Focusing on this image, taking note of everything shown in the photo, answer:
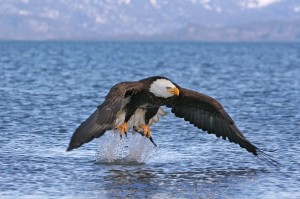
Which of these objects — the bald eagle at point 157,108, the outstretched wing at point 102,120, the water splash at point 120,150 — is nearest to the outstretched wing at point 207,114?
the bald eagle at point 157,108

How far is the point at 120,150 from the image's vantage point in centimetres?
1514

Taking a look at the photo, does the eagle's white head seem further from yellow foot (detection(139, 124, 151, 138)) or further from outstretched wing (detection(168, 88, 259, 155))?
yellow foot (detection(139, 124, 151, 138))

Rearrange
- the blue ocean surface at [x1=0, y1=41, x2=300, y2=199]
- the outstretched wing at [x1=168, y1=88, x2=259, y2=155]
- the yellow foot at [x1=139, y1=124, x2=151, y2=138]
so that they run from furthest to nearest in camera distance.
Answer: the yellow foot at [x1=139, y1=124, x2=151, y2=138]
the outstretched wing at [x1=168, y1=88, x2=259, y2=155]
the blue ocean surface at [x1=0, y1=41, x2=300, y2=199]

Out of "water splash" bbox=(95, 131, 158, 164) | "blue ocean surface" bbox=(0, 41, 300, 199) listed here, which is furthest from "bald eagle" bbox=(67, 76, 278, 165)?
"blue ocean surface" bbox=(0, 41, 300, 199)

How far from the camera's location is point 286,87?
36531 millimetres

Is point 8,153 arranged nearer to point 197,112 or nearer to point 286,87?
point 197,112

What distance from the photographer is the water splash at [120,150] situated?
49.3 feet

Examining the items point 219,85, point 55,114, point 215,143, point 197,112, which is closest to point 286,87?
point 219,85

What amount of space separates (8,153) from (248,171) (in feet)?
13.4

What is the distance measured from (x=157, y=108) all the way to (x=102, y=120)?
2.57 metres

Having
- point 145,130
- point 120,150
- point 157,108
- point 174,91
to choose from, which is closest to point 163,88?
point 174,91

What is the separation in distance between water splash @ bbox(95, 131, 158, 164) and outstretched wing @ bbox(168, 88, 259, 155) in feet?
2.60

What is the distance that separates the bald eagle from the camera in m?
13.1

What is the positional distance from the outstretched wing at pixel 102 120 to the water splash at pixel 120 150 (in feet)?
4.89
